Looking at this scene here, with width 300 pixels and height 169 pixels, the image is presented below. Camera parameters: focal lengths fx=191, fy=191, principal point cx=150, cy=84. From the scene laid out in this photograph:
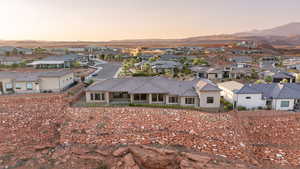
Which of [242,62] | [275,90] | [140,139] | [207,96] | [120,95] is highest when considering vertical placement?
[242,62]

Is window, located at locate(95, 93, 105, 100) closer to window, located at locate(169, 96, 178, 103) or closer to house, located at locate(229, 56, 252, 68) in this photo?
window, located at locate(169, 96, 178, 103)

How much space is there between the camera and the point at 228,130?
18891 millimetres

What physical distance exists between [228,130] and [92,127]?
13.9 meters

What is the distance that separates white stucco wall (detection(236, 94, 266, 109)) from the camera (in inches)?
880

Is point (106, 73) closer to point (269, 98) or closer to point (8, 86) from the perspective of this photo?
point (8, 86)

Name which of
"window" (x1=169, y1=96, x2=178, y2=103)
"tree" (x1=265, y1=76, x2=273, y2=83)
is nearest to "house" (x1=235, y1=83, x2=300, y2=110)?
"window" (x1=169, y1=96, x2=178, y2=103)

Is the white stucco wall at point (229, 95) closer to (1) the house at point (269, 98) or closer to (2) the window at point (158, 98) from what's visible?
(1) the house at point (269, 98)

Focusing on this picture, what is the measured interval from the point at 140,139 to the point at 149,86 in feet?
25.6

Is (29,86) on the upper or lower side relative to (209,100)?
upper

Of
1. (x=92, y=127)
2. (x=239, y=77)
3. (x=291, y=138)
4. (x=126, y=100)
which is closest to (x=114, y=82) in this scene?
(x=126, y=100)

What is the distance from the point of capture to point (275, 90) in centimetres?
2325

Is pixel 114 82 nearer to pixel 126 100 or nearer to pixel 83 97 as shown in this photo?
pixel 126 100

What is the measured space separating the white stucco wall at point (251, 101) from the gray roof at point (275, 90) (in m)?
0.47

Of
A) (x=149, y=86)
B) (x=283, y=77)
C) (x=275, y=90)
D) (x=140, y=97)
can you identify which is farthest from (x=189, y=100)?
(x=283, y=77)
